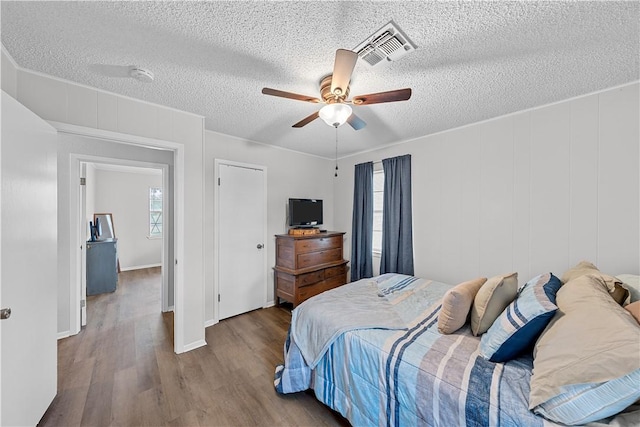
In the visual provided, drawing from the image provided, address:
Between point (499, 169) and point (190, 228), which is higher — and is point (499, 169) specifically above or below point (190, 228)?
above

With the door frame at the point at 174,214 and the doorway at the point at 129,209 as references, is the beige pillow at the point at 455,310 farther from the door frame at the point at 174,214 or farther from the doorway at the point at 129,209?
the doorway at the point at 129,209

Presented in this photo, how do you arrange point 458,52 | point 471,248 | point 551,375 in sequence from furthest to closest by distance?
point 471,248, point 458,52, point 551,375

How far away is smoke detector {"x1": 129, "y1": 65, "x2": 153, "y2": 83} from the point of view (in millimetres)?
1759

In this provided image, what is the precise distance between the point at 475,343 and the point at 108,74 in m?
3.07

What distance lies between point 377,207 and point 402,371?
2.83 metres

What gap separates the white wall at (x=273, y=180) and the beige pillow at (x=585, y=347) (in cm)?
306

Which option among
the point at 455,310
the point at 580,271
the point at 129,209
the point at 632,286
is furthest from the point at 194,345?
the point at 129,209

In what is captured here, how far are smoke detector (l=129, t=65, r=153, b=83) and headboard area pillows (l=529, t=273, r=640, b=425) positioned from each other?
2.85 metres

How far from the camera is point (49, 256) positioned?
1.74m

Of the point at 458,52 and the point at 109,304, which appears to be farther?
the point at 109,304

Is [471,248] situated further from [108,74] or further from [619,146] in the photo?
[108,74]

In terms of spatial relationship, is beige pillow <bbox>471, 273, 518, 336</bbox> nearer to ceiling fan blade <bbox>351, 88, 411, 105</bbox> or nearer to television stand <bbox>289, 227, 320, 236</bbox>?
ceiling fan blade <bbox>351, 88, 411, 105</bbox>

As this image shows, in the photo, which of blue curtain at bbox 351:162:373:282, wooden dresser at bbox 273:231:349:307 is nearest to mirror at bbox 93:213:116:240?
wooden dresser at bbox 273:231:349:307

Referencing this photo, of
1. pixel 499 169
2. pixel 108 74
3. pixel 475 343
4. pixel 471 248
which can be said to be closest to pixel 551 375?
pixel 475 343
